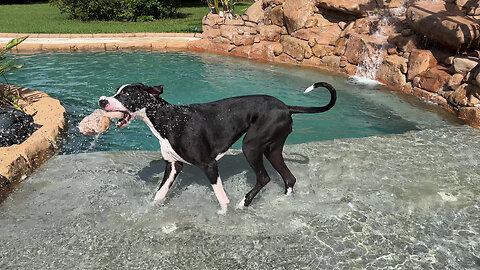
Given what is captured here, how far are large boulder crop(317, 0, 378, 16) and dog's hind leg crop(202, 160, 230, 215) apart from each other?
30.7ft

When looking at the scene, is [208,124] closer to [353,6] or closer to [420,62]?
[420,62]

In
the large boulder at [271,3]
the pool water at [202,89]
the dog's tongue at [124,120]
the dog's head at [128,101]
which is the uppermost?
the large boulder at [271,3]

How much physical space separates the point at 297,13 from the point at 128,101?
398 inches

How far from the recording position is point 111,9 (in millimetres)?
18766

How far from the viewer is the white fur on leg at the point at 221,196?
376cm

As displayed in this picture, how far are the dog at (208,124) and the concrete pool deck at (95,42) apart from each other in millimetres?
10470

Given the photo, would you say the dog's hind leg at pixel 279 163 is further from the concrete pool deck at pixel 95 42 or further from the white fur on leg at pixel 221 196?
the concrete pool deck at pixel 95 42

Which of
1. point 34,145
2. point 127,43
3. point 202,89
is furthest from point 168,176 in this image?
point 127,43

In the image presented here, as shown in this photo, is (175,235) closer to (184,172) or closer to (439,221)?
(184,172)

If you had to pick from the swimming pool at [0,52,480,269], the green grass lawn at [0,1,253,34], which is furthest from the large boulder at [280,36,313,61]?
the swimming pool at [0,52,480,269]

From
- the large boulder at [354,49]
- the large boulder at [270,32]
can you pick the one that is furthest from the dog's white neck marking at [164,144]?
the large boulder at [270,32]

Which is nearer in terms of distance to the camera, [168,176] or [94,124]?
[168,176]

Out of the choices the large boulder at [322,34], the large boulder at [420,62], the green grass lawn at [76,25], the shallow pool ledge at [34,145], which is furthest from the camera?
the green grass lawn at [76,25]

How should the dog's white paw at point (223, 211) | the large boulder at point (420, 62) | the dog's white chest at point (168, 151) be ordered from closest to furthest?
1. the dog's white chest at point (168, 151)
2. the dog's white paw at point (223, 211)
3. the large boulder at point (420, 62)
